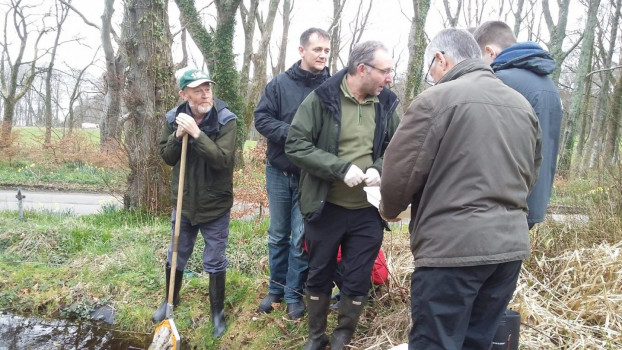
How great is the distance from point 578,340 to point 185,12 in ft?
37.2

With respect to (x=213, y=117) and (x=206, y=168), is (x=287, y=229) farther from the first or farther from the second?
(x=213, y=117)

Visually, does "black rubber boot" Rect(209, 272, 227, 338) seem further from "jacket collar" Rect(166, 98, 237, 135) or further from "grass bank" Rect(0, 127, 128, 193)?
"grass bank" Rect(0, 127, 128, 193)

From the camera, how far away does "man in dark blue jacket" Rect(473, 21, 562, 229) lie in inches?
108

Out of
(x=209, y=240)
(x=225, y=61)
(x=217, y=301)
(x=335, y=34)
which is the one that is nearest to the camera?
(x=209, y=240)

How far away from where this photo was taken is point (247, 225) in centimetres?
634

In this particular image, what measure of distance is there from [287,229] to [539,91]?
2.06 metres

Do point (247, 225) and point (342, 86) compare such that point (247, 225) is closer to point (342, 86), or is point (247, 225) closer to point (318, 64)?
point (318, 64)

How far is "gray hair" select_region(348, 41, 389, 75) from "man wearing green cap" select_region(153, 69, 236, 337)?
1.14 m

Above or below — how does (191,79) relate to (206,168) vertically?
above

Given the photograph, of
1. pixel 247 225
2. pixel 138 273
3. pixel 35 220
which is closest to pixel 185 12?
pixel 35 220

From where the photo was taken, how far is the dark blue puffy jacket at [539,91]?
2740mm

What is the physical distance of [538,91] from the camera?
2.74 m

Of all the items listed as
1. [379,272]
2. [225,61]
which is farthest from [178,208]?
[225,61]

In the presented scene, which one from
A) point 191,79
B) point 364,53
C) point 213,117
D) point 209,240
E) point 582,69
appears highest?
point 582,69
